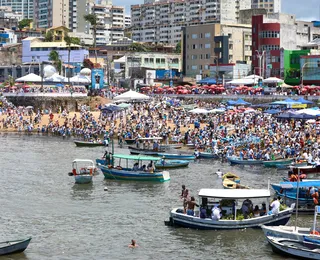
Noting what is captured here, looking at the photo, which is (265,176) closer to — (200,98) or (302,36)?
(200,98)

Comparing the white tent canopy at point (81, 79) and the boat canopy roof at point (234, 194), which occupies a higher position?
the white tent canopy at point (81, 79)

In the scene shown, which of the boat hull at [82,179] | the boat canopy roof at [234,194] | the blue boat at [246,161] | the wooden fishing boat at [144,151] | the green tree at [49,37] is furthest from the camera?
the green tree at [49,37]

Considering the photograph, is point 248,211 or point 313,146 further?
point 313,146

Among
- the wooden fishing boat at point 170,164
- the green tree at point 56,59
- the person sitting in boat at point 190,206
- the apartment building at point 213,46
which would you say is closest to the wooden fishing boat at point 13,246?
the person sitting in boat at point 190,206

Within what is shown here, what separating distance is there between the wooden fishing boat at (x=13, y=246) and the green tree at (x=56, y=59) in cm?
9959

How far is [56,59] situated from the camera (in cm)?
13312

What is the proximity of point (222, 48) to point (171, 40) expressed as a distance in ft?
226

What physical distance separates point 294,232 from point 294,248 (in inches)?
43.7

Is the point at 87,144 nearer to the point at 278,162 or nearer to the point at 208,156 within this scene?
the point at 208,156

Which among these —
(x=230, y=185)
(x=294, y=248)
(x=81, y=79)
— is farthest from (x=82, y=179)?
(x=81, y=79)

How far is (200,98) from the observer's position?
3812 inches

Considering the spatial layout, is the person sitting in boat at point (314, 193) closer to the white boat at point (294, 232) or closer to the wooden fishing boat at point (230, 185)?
the wooden fishing boat at point (230, 185)

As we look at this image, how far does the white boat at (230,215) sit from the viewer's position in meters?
36.2

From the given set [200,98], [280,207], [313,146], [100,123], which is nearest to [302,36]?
[200,98]
